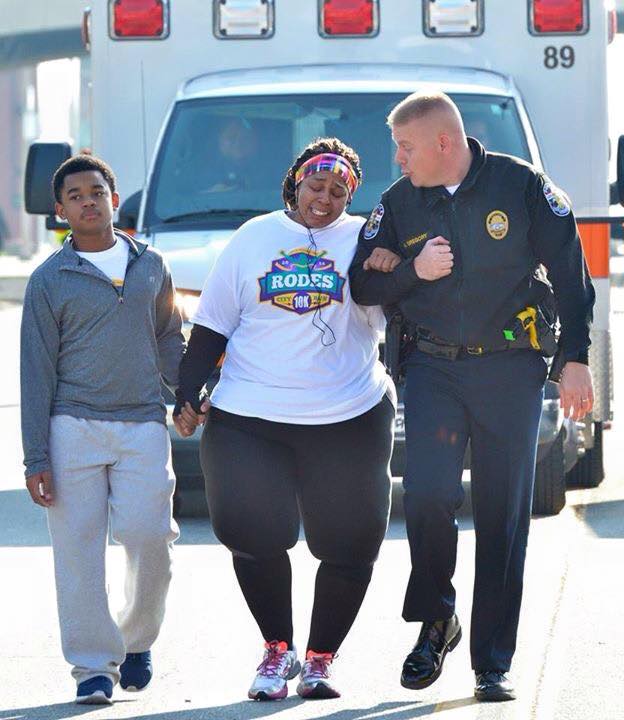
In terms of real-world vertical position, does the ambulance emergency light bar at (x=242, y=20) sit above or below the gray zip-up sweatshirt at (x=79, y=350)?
above

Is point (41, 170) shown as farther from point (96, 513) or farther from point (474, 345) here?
point (474, 345)

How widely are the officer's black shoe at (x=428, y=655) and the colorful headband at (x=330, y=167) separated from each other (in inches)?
51.7

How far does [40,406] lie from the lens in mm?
5578

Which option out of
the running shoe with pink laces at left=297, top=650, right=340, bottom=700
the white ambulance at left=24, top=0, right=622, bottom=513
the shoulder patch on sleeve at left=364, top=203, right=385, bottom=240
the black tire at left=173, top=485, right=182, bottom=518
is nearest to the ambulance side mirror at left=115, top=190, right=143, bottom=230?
the white ambulance at left=24, top=0, right=622, bottom=513

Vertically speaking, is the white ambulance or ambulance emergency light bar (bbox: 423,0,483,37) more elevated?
ambulance emergency light bar (bbox: 423,0,483,37)

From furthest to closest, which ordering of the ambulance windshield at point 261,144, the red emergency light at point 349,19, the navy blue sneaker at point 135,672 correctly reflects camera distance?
the red emergency light at point 349,19 → the ambulance windshield at point 261,144 → the navy blue sneaker at point 135,672

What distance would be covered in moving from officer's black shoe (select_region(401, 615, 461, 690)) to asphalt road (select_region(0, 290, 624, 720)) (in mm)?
81

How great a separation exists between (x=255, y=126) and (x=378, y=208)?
3.86 metres

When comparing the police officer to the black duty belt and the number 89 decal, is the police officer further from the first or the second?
the number 89 decal

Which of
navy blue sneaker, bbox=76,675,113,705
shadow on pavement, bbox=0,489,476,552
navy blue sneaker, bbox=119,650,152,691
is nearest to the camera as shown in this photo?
navy blue sneaker, bbox=76,675,113,705

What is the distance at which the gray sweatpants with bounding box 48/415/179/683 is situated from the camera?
5.63m

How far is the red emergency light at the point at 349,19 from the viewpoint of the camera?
10.3m

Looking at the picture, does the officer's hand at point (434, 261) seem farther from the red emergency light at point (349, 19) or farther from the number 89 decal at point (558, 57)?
the red emergency light at point (349, 19)

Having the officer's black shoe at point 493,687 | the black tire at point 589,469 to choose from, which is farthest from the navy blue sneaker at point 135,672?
the black tire at point 589,469
